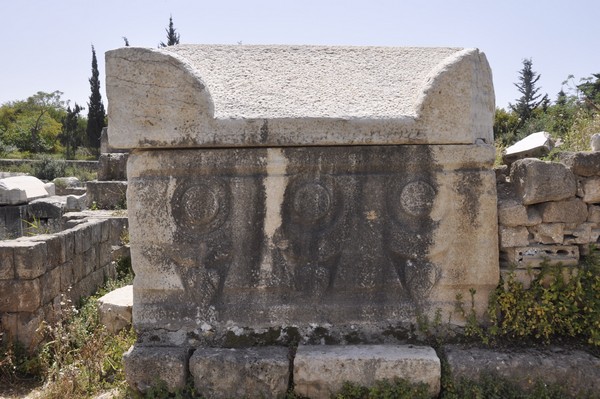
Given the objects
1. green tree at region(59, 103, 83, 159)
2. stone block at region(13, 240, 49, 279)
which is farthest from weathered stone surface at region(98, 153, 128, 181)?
green tree at region(59, 103, 83, 159)

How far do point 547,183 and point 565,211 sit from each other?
0.20 metres

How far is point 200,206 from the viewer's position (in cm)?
305

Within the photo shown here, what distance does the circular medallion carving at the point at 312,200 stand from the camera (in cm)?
305

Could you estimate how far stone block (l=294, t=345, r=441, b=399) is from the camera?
111 inches

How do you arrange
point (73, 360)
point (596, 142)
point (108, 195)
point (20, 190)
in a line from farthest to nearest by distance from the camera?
point (20, 190) < point (108, 195) < point (73, 360) < point (596, 142)

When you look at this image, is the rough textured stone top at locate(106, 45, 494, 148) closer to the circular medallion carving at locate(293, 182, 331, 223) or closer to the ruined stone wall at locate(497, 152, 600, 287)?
the circular medallion carving at locate(293, 182, 331, 223)

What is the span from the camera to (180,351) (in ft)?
9.92

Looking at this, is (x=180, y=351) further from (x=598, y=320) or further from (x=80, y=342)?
(x=598, y=320)

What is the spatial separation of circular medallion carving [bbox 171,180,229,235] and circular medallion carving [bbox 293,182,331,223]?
1.38 ft

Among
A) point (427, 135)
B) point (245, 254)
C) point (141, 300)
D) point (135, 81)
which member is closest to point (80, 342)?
point (141, 300)

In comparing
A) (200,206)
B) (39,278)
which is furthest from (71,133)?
(200,206)

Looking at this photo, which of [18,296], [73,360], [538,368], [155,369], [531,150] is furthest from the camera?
[18,296]

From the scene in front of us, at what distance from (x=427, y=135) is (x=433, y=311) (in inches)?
40.6

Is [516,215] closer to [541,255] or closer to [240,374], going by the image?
[541,255]
